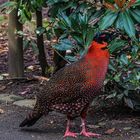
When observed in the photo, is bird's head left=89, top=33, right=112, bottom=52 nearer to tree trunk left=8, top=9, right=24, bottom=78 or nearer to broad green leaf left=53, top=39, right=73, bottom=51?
broad green leaf left=53, top=39, right=73, bottom=51

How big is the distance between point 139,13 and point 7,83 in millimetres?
2770

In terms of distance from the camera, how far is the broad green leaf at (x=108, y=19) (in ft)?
14.8

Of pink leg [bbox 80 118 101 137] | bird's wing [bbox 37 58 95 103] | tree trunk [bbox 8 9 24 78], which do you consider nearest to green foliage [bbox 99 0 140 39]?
bird's wing [bbox 37 58 95 103]

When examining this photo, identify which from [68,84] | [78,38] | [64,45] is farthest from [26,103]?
[68,84]

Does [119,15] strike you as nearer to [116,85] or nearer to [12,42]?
[116,85]

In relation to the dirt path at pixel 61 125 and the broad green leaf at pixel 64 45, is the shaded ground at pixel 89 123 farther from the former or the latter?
the broad green leaf at pixel 64 45

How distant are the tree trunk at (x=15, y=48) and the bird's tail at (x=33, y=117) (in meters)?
2.08

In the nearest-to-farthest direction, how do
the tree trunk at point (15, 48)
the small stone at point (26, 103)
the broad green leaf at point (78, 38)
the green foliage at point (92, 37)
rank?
the green foliage at point (92, 37)
the broad green leaf at point (78, 38)
the small stone at point (26, 103)
the tree trunk at point (15, 48)

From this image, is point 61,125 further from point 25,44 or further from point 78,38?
point 25,44

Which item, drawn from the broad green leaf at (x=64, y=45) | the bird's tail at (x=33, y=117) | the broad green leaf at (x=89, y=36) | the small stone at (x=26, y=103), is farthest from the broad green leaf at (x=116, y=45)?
the small stone at (x=26, y=103)

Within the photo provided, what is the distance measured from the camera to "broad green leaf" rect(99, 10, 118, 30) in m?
4.52

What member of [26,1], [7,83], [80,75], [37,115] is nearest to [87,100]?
[80,75]

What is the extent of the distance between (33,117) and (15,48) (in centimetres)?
222

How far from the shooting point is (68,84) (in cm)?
466
